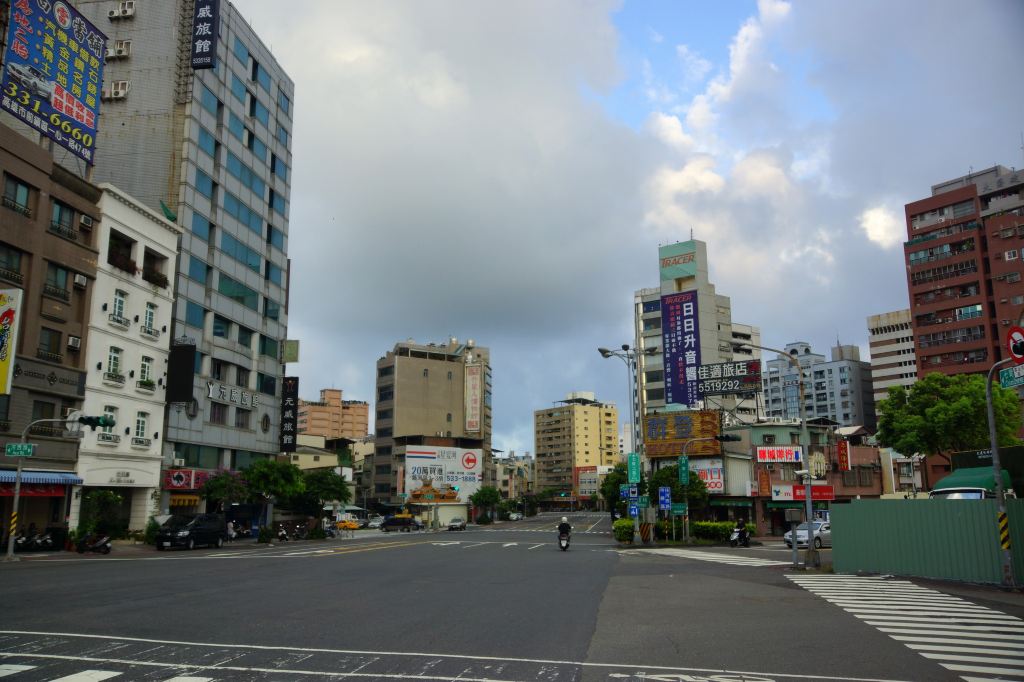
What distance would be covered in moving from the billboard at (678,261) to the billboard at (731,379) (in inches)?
1096

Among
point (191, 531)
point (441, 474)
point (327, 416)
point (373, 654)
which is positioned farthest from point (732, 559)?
point (327, 416)

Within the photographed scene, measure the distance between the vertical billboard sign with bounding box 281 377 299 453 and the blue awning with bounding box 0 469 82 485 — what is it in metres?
23.4

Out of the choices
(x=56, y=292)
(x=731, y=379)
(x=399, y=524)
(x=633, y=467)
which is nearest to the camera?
(x=56, y=292)

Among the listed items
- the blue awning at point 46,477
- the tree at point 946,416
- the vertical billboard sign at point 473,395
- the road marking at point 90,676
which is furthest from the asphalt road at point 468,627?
the vertical billboard sign at point 473,395

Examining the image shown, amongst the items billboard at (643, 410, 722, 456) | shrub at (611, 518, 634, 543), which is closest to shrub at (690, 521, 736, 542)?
shrub at (611, 518, 634, 543)

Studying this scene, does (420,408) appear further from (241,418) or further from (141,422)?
(141,422)

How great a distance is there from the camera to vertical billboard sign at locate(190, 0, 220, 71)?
171 ft

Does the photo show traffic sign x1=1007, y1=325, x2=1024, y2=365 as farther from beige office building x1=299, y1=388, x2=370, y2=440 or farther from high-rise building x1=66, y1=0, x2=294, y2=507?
beige office building x1=299, y1=388, x2=370, y2=440

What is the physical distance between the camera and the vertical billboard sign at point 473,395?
4692 inches

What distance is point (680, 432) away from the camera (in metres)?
65.5

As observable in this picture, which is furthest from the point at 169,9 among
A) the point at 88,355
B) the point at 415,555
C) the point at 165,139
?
the point at 415,555

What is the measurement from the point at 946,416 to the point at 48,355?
58.5 m

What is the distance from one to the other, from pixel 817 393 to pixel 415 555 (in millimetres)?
124410

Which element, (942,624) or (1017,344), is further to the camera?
(1017,344)
